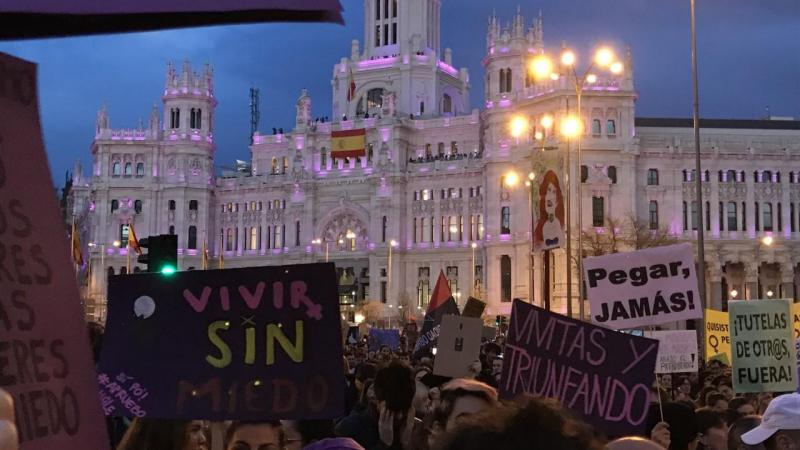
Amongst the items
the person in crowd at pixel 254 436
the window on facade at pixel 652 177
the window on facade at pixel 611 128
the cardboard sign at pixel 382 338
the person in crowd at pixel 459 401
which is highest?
the window on facade at pixel 611 128

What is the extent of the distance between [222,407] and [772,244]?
58612 millimetres

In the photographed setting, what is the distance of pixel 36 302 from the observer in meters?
2.78

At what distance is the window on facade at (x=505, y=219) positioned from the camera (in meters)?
63.1

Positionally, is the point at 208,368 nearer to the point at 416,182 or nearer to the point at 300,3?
the point at 300,3

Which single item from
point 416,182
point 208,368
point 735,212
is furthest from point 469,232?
point 208,368

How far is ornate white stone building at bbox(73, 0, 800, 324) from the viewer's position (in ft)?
195

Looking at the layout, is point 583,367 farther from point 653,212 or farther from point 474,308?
point 653,212

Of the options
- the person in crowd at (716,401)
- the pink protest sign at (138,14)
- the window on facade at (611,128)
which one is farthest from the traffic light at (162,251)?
the window on facade at (611,128)

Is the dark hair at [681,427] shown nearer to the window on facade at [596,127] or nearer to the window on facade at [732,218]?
the window on facade at [596,127]

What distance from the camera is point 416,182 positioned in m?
70.2

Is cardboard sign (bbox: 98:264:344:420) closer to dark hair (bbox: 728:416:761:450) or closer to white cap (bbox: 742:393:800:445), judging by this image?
white cap (bbox: 742:393:800:445)

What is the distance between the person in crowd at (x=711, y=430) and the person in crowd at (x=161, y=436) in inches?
135

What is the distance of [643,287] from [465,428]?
311 inches

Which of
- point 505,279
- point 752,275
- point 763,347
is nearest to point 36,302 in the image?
point 763,347
